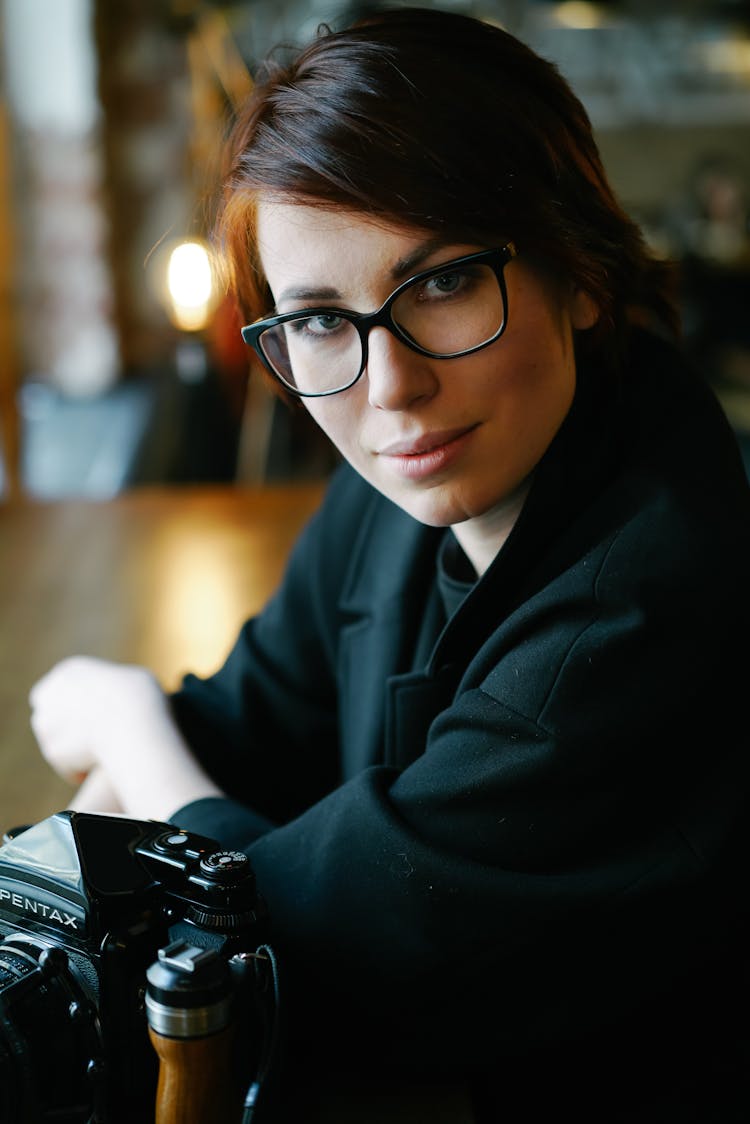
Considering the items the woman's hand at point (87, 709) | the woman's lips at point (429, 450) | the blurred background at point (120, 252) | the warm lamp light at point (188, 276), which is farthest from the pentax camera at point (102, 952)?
the blurred background at point (120, 252)

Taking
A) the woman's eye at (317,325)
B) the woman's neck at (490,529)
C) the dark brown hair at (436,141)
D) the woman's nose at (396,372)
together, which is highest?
the dark brown hair at (436,141)

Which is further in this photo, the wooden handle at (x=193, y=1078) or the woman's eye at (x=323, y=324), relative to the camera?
the woman's eye at (x=323, y=324)

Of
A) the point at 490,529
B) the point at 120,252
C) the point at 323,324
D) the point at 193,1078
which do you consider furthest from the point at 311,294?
the point at 120,252

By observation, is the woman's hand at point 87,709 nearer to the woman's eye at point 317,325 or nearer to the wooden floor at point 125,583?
the wooden floor at point 125,583

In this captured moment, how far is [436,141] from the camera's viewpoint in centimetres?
76

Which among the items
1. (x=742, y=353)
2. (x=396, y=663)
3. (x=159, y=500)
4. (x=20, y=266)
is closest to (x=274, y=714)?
(x=396, y=663)

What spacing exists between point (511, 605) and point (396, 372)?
194 mm

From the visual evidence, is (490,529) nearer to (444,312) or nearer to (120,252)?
(444,312)

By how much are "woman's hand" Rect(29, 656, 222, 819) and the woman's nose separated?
0.40 m

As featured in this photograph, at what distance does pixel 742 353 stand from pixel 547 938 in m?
7.20

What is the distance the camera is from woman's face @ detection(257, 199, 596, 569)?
2.55 feet

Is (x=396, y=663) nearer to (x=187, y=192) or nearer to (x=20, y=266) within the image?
(x=20, y=266)

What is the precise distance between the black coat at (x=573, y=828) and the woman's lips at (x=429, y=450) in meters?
0.07

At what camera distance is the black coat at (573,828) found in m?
0.72
